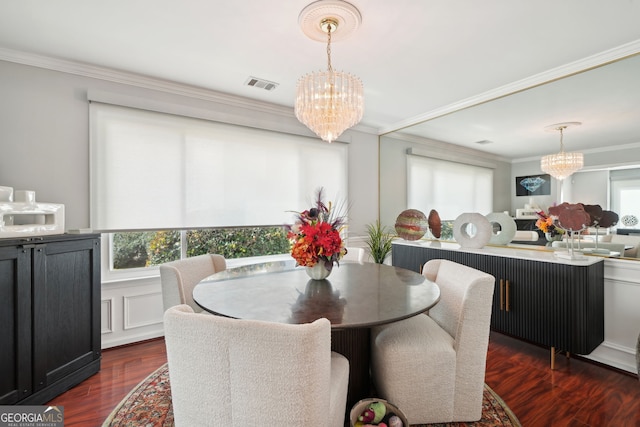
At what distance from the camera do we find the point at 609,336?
2418 millimetres

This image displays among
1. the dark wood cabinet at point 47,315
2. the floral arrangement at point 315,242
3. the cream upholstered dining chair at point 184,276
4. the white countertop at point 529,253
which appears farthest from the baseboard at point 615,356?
the dark wood cabinet at point 47,315

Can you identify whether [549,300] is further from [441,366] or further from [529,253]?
[441,366]

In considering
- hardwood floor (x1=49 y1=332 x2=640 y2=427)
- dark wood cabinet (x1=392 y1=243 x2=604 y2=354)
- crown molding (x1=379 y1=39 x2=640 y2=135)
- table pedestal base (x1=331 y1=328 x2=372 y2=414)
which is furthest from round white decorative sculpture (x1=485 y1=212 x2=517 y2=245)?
table pedestal base (x1=331 y1=328 x2=372 y2=414)

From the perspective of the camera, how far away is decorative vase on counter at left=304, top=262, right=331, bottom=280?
1.92 meters

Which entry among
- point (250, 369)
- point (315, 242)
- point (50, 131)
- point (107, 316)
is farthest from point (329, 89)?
point (107, 316)

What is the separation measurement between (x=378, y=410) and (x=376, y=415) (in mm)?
23

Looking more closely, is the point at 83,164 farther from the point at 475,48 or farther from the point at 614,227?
the point at 614,227

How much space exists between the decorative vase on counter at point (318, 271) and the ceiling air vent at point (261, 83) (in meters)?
1.97

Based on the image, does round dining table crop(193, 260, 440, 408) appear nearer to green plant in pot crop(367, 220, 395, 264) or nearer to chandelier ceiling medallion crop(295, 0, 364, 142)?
chandelier ceiling medallion crop(295, 0, 364, 142)

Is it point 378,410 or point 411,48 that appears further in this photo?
point 411,48

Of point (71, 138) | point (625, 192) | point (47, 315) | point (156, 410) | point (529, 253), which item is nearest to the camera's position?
point (156, 410)

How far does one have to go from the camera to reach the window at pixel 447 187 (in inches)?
134

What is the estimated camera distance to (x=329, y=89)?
2018mm

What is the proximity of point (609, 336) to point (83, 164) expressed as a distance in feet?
15.0
